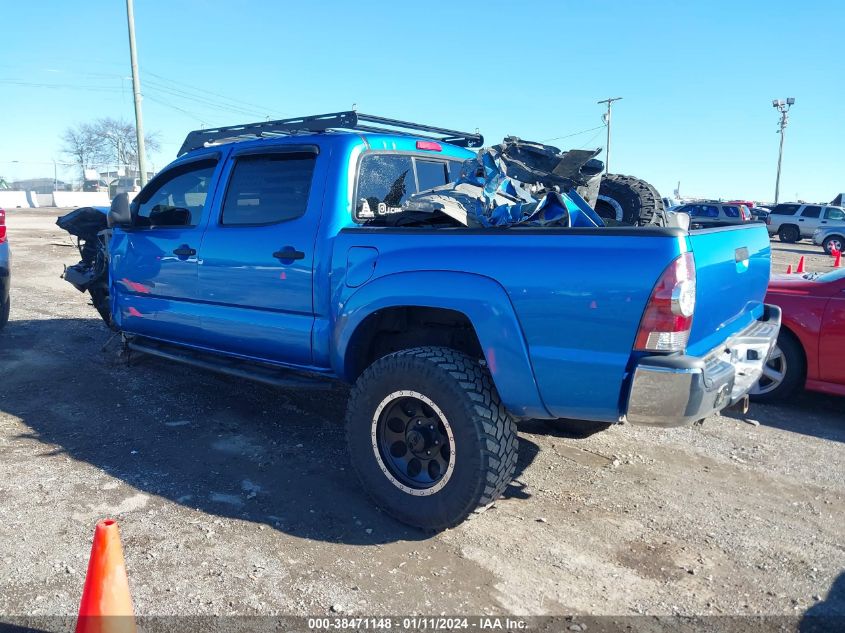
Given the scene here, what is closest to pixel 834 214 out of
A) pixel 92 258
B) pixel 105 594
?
pixel 92 258

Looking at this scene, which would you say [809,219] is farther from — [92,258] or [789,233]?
[92,258]

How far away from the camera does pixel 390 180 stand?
4297mm

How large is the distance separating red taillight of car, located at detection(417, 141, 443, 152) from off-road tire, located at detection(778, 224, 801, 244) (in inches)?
1254

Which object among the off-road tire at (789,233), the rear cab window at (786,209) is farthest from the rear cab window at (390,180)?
the rear cab window at (786,209)

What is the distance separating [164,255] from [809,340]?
16.8 feet

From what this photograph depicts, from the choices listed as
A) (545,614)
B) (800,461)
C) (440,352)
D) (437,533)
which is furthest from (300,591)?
(800,461)

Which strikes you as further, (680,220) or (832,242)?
(832,242)

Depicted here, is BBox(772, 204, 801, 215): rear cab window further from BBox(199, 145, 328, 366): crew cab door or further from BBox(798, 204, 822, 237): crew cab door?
BBox(199, 145, 328, 366): crew cab door

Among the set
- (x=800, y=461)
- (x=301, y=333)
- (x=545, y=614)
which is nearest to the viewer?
(x=545, y=614)

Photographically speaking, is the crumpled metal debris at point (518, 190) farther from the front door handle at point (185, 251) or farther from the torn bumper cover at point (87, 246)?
the torn bumper cover at point (87, 246)

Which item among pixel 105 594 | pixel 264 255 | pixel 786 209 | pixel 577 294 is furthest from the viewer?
pixel 786 209

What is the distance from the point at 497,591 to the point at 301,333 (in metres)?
1.93

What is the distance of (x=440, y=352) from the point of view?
334 cm

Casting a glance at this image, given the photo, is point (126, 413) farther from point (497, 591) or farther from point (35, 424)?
point (497, 591)
